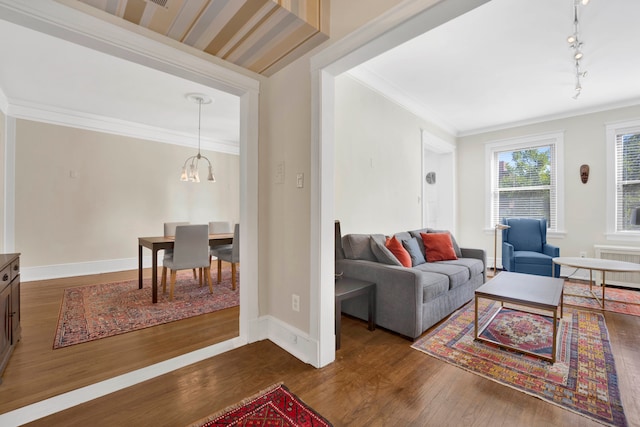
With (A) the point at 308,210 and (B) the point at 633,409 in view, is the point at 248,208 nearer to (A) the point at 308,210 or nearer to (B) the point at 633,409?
(A) the point at 308,210

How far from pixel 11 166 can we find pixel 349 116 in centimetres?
484

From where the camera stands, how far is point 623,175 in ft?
13.9

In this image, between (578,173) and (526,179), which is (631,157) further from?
(526,179)

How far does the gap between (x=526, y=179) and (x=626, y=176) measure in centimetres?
Result: 123

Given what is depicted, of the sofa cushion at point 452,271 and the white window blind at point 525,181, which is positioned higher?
the white window blind at point 525,181

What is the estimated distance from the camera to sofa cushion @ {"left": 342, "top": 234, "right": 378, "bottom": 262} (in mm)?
2954

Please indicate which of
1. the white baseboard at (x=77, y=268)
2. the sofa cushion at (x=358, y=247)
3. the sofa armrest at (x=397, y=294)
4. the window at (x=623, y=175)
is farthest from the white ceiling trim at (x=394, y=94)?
the white baseboard at (x=77, y=268)

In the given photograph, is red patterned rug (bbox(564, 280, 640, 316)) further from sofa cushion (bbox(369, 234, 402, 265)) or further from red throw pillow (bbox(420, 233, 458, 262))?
sofa cushion (bbox(369, 234, 402, 265))

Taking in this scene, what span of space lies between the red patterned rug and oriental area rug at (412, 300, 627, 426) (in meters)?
0.36

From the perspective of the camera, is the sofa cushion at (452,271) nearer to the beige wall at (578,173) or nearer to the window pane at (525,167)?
the beige wall at (578,173)

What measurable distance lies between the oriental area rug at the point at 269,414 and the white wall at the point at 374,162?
183 centimetres

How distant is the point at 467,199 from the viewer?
5680 mm

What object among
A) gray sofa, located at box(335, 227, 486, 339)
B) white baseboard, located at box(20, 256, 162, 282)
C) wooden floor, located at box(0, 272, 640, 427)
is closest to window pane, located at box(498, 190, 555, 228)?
gray sofa, located at box(335, 227, 486, 339)

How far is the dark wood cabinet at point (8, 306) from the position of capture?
190 centimetres
